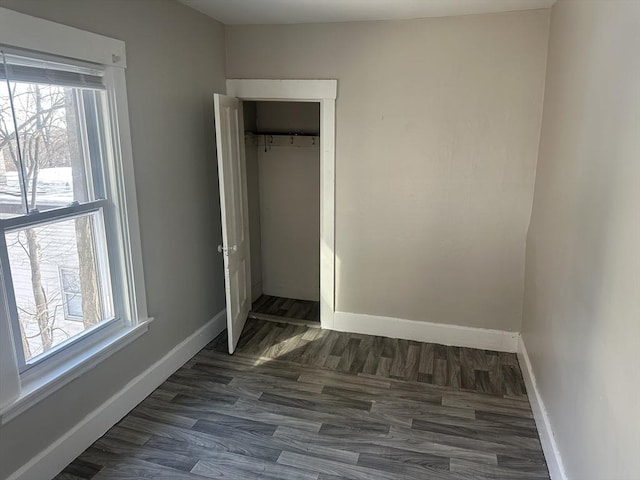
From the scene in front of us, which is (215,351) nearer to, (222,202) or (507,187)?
(222,202)

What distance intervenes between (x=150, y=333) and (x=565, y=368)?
2318 mm

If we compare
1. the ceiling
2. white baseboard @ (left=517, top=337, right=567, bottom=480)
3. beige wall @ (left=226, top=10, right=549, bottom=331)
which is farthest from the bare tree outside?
white baseboard @ (left=517, top=337, right=567, bottom=480)

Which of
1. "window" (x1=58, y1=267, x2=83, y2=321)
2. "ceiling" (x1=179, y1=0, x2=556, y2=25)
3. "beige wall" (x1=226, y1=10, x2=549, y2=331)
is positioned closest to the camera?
"window" (x1=58, y1=267, x2=83, y2=321)

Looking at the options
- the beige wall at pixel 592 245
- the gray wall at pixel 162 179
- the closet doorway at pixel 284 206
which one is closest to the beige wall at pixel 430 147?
the beige wall at pixel 592 245

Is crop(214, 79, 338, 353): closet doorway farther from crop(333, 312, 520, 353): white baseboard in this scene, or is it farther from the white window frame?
the white window frame

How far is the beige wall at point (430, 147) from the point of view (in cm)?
314

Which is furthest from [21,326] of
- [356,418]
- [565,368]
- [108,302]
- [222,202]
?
[565,368]

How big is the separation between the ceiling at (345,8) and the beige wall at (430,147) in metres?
0.10

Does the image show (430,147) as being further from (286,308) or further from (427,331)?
(286,308)

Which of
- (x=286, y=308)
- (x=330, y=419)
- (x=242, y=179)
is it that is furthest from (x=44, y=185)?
(x=286, y=308)

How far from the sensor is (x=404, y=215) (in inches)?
139

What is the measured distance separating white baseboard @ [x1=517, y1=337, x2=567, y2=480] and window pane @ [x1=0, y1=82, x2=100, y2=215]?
262cm

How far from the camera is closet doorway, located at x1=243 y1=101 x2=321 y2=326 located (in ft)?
14.0

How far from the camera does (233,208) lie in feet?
11.3
